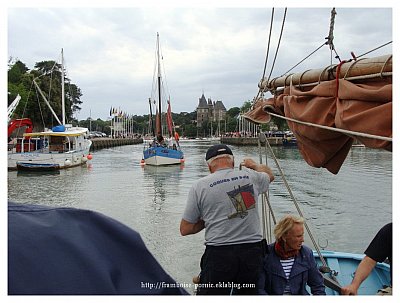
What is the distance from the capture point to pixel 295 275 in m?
3.32

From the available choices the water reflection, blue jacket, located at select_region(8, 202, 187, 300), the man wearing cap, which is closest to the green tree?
the water reflection

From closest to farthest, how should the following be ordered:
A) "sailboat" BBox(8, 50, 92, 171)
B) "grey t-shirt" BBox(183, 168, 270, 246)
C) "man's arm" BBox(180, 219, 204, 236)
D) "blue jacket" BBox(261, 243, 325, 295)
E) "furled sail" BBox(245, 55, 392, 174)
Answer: "furled sail" BBox(245, 55, 392, 174) → "grey t-shirt" BBox(183, 168, 270, 246) → "man's arm" BBox(180, 219, 204, 236) → "blue jacket" BBox(261, 243, 325, 295) → "sailboat" BBox(8, 50, 92, 171)

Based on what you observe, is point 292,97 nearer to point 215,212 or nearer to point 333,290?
point 215,212

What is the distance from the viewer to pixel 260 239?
321cm

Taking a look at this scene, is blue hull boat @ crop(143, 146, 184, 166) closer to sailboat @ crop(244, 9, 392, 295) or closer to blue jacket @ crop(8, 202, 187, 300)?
sailboat @ crop(244, 9, 392, 295)

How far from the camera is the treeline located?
1630 inches

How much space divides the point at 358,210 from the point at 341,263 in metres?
9.09

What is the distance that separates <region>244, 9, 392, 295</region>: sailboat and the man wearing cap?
0.82 m

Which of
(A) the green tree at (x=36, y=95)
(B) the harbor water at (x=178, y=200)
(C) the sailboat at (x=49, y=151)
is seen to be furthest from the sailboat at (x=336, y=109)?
(A) the green tree at (x=36, y=95)

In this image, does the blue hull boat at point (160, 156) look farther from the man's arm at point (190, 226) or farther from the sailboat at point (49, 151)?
the man's arm at point (190, 226)

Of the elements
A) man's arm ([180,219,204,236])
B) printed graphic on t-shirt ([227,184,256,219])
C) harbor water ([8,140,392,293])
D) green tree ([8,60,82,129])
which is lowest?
harbor water ([8,140,392,293])

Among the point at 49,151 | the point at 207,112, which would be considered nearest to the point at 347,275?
the point at 49,151

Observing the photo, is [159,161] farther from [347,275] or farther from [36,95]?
[347,275]

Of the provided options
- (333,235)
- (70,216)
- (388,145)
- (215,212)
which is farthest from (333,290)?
(333,235)
